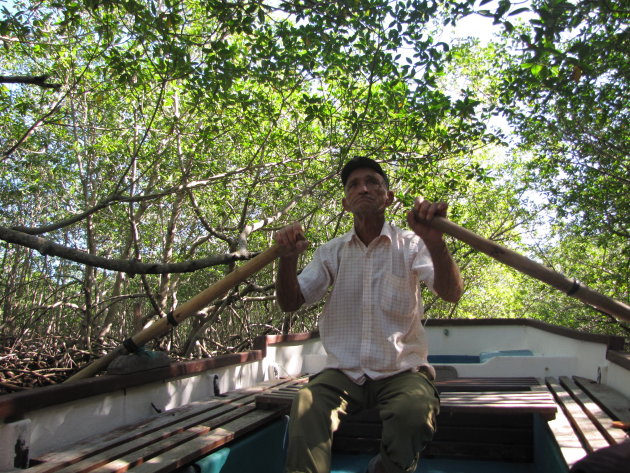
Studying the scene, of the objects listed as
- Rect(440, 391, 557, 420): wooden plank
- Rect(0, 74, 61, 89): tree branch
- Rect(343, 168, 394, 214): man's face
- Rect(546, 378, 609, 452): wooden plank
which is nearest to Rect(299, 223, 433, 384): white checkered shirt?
Rect(343, 168, 394, 214): man's face

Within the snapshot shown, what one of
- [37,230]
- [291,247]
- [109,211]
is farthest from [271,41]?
[109,211]

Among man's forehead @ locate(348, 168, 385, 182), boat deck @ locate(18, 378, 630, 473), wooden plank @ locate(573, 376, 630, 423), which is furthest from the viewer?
wooden plank @ locate(573, 376, 630, 423)

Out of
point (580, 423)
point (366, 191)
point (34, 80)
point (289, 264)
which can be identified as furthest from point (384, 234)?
point (34, 80)

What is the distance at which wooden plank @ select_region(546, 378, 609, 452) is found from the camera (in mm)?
1672

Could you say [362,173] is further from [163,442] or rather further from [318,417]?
[163,442]

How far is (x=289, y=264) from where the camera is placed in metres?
1.89

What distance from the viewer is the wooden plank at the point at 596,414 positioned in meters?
1.72

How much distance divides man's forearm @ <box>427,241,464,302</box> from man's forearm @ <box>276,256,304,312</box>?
0.51 metres

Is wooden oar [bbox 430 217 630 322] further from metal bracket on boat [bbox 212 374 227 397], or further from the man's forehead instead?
metal bracket on boat [bbox 212 374 227 397]

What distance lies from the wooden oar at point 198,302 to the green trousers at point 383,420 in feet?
1.70

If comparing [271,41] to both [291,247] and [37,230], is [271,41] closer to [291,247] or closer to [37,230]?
[37,230]

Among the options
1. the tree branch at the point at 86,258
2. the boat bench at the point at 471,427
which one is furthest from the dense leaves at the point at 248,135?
the boat bench at the point at 471,427

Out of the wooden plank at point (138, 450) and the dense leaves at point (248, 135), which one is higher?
the dense leaves at point (248, 135)

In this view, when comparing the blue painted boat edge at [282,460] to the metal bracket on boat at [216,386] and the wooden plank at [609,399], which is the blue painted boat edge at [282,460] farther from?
the metal bracket on boat at [216,386]
